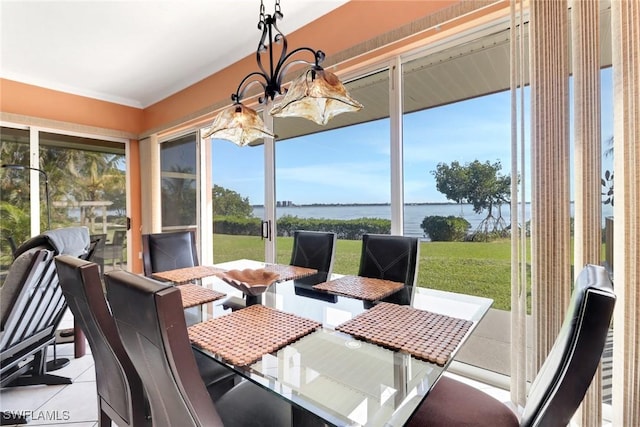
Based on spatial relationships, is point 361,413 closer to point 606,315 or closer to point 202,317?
point 606,315

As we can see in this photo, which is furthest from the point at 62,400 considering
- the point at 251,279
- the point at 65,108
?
the point at 65,108

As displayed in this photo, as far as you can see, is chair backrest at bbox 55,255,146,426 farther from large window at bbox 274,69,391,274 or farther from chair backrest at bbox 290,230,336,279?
large window at bbox 274,69,391,274

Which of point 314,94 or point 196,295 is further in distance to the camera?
point 196,295

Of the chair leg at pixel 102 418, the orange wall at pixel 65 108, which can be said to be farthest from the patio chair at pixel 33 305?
the orange wall at pixel 65 108

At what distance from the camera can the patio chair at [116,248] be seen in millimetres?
4508

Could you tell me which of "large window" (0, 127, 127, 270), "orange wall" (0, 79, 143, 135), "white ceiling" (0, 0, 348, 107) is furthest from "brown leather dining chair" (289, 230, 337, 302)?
"orange wall" (0, 79, 143, 135)

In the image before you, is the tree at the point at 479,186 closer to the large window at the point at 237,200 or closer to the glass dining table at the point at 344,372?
the glass dining table at the point at 344,372

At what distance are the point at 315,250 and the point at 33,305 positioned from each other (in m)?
1.79

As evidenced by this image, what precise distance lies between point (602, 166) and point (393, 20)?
1.67 m

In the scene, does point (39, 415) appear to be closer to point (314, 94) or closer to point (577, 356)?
point (314, 94)

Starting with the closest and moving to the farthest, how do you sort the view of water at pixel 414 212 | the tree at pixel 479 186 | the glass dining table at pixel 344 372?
the glass dining table at pixel 344 372, the tree at pixel 479 186, the view of water at pixel 414 212

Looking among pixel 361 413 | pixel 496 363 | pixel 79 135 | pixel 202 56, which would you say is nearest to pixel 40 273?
pixel 361 413

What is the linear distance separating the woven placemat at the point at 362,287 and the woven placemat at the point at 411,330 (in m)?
0.18

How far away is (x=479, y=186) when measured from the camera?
219 cm
